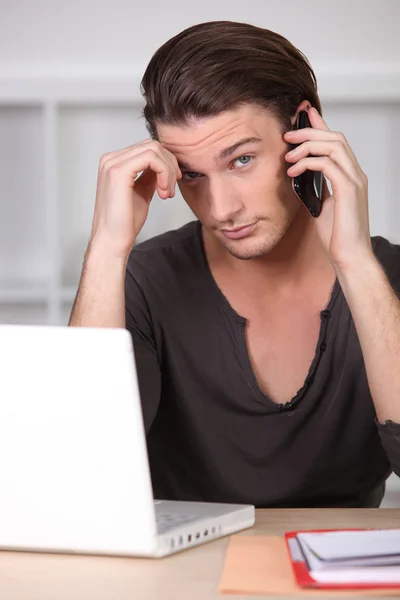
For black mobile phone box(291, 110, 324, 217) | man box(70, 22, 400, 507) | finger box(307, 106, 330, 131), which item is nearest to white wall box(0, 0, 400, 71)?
man box(70, 22, 400, 507)

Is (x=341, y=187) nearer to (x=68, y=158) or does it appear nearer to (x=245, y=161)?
(x=245, y=161)

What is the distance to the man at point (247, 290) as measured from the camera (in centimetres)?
163

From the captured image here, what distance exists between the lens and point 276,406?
1720mm

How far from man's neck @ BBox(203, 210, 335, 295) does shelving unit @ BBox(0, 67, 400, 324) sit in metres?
1.06

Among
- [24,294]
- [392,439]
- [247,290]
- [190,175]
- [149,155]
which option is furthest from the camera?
[24,294]

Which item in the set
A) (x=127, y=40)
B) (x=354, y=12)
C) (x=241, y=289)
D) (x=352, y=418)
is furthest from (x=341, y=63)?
(x=352, y=418)

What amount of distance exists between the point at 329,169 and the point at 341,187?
0.04 metres

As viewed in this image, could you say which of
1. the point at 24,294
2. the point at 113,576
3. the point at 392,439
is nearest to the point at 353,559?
the point at 113,576

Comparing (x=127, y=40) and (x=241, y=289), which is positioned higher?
(x=127, y=40)

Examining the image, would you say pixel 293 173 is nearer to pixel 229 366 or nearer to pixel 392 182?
pixel 229 366

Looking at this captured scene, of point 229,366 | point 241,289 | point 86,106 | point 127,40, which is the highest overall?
point 127,40

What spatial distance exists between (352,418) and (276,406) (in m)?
0.16

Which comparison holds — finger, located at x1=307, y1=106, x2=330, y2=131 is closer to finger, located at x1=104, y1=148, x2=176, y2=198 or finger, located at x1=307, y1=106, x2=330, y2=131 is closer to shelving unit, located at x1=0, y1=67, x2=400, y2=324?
finger, located at x1=104, y1=148, x2=176, y2=198

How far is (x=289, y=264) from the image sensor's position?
6.16 ft
